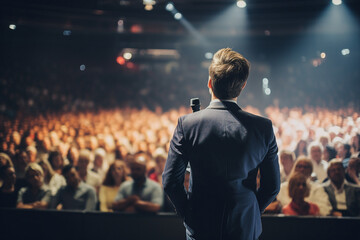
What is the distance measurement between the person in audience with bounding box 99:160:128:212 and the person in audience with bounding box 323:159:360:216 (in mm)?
2077

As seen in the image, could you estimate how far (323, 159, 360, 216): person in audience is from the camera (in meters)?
2.72

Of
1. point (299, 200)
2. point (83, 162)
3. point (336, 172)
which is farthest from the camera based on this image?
point (83, 162)

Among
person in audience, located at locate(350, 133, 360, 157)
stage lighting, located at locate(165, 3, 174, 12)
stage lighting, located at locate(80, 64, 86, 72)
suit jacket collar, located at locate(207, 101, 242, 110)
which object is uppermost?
stage lighting, located at locate(165, 3, 174, 12)

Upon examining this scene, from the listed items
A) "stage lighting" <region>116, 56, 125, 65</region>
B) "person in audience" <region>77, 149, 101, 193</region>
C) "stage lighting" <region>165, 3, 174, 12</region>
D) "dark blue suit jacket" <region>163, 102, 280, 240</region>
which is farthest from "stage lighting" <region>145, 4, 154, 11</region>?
"dark blue suit jacket" <region>163, 102, 280, 240</region>

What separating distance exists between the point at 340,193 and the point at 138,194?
6.35 feet

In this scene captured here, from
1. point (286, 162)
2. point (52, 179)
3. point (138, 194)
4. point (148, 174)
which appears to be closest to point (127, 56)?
point (148, 174)

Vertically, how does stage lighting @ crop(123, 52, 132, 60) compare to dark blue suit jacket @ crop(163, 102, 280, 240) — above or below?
above

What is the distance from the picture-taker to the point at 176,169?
1119 mm

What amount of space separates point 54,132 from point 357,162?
198 inches

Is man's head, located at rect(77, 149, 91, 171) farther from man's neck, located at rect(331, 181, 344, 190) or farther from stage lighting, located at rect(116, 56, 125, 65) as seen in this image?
stage lighting, located at rect(116, 56, 125, 65)

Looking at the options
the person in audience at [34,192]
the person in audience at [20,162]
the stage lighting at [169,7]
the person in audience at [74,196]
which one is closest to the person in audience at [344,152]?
the person in audience at [74,196]

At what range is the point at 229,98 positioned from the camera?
113cm

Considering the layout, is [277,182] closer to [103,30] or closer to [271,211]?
[271,211]

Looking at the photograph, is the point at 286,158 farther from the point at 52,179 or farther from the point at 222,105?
the point at 52,179
